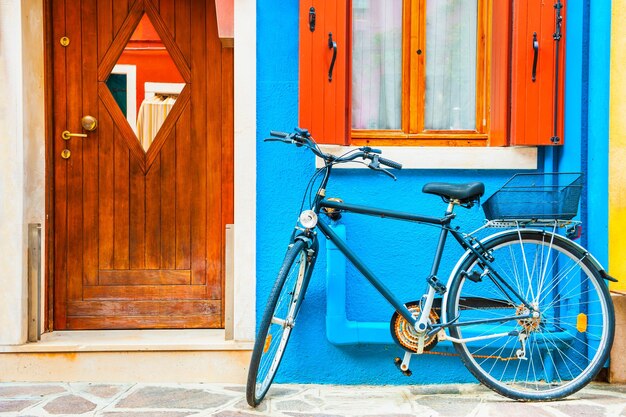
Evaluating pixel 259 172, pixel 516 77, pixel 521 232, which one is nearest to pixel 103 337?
pixel 259 172

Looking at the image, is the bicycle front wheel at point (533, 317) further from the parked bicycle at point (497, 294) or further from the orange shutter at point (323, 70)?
the orange shutter at point (323, 70)

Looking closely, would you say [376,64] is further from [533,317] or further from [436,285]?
[533,317]

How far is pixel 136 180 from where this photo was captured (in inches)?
183

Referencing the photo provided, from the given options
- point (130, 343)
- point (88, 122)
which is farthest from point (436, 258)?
point (88, 122)

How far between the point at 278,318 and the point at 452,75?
6.32 ft

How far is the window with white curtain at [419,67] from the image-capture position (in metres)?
4.26

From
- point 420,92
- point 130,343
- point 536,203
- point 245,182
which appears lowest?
point 130,343

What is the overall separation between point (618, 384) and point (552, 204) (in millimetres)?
1267

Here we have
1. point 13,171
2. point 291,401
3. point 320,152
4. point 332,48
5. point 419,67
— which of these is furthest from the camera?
point 419,67

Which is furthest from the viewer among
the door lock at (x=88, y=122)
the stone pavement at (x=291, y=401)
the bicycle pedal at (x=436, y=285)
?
the door lock at (x=88, y=122)

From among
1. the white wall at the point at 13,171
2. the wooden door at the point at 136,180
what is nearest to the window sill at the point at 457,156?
the wooden door at the point at 136,180

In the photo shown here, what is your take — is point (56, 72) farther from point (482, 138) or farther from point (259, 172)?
point (482, 138)

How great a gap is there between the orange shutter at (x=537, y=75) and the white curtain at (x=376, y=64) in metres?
0.72

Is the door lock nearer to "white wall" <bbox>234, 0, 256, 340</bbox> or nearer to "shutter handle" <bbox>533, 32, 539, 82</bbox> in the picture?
"white wall" <bbox>234, 0, 256, 340</bbox>
